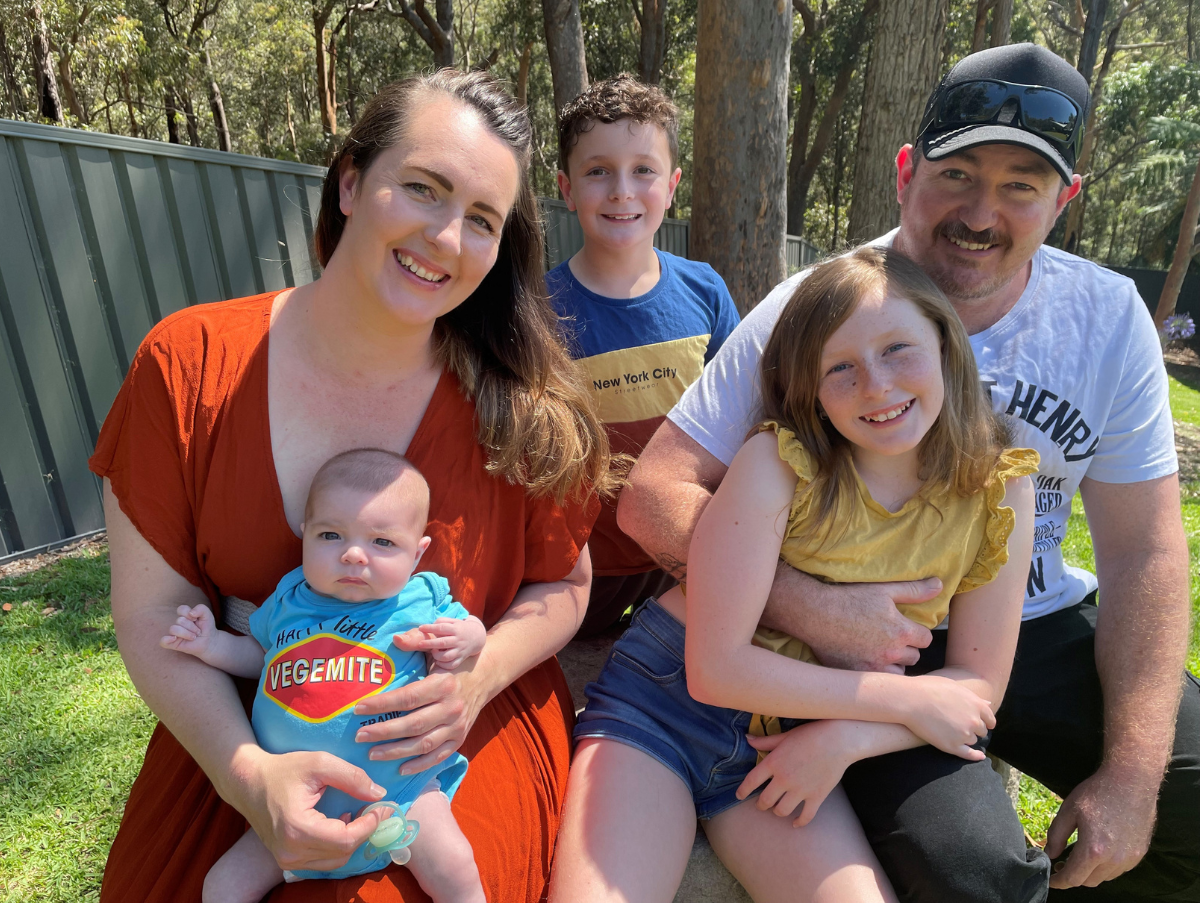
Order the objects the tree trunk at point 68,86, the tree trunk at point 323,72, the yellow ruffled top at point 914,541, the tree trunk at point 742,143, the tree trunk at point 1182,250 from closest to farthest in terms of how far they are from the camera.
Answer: the yellow ruffled top at point 914,541 < the tree trunk at point 742,143 < the tree trunk at point 1182,250 < the tree trunk at point 68,86 < the tree trunk at point 323,72

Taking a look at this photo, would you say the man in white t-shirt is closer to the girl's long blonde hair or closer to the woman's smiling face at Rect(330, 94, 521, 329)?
the girl's long blonde hair

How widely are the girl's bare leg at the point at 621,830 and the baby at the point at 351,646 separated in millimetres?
236

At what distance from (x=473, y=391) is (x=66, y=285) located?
466cm

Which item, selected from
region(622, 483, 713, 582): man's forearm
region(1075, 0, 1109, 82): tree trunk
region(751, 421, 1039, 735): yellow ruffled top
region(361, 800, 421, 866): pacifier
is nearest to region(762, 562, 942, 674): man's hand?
region(751, 421, 1039, 735): yellow ruffled top

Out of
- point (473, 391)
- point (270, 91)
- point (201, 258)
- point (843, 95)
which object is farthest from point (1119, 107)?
point (473, 391)

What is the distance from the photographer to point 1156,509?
225 cm

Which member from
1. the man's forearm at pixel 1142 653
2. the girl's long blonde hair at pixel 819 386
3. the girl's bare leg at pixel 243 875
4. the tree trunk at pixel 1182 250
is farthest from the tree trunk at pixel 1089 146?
the girl's bare leg at pixel 243 875

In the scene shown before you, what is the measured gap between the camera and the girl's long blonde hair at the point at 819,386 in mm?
1870

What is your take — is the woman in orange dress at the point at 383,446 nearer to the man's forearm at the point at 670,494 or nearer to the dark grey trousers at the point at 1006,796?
the man's forearm at the point at 670,494

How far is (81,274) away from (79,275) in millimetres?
19

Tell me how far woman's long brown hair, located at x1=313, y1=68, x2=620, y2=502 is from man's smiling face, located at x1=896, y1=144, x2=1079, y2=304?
1.08 m

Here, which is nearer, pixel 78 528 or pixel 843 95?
pixel 78 528

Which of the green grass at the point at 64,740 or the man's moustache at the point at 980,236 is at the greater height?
the man's moustache at the point at 980,236

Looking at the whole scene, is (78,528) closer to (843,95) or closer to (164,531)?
(164,531)
